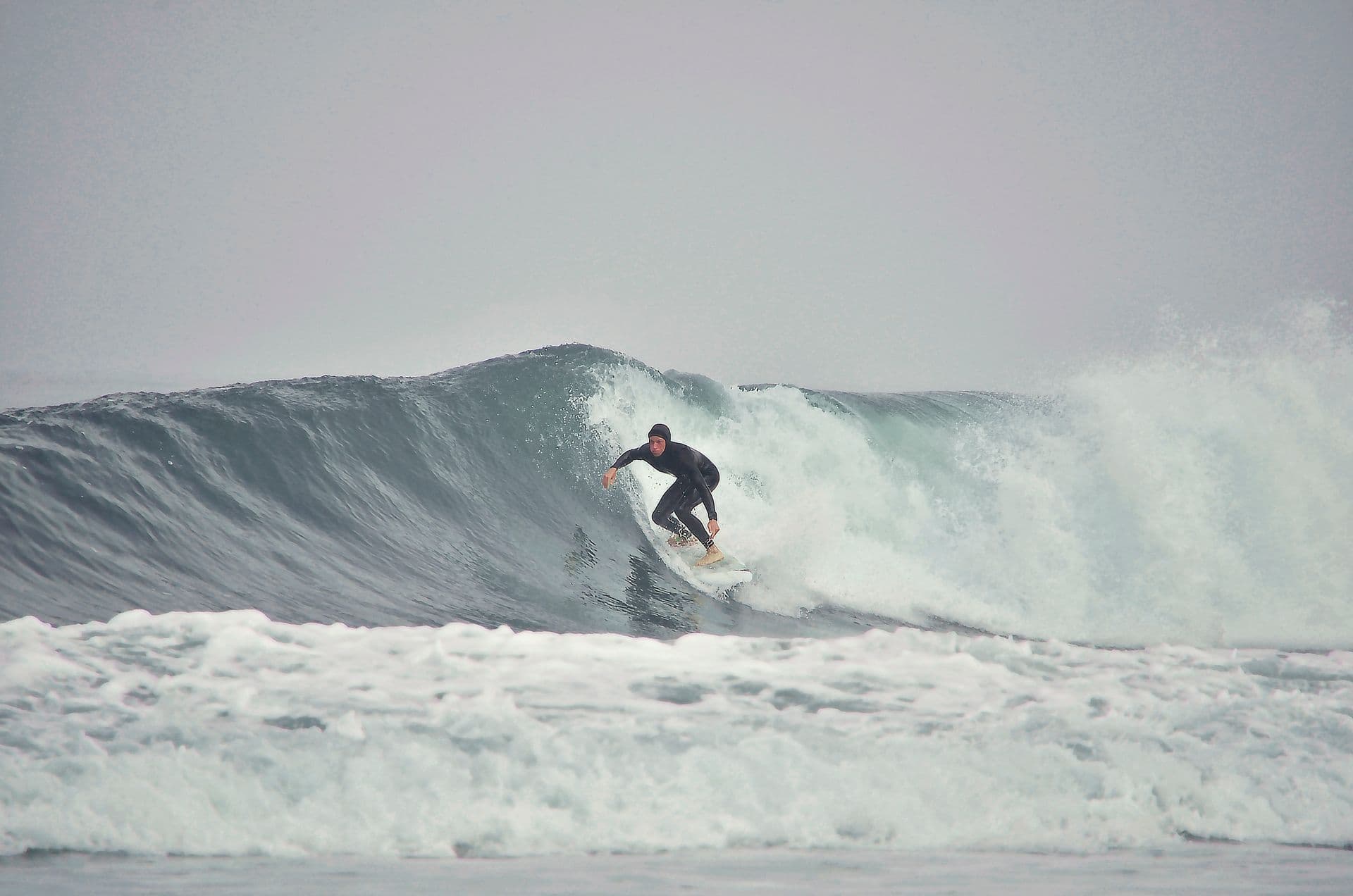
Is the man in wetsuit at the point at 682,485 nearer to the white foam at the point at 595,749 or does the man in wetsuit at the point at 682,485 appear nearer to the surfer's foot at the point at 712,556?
the surfer's foot at the point at 712,556

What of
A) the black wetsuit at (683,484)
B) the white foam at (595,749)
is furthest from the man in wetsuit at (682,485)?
the white foam at (595,749)

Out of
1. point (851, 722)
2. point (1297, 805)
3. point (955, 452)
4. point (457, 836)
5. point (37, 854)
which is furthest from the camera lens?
point (955, 452)

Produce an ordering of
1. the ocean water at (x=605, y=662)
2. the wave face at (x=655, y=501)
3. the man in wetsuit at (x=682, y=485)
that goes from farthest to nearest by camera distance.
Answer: the man in wetsuit at (x=682, y=485)
the wave face at (x=655, y=501)
the ocean water at (x=605, y=662)

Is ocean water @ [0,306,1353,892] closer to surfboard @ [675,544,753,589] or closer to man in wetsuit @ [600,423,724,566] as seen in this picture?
surfboard @ [675,544,753,589]

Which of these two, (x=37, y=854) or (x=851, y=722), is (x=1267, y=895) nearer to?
(x=851, y=722)

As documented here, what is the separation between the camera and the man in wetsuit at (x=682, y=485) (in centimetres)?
898

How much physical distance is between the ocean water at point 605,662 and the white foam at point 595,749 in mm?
17

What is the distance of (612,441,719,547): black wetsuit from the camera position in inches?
356

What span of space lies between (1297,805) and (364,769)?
3802 mm

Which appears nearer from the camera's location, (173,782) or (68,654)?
(173,782)

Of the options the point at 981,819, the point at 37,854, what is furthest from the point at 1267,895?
the point at 37,854

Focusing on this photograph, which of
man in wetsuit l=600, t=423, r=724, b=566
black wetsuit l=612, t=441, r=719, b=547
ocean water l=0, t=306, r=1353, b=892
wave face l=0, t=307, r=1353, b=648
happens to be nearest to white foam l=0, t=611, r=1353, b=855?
ocean water l=0, t=306, r=1353, b=892

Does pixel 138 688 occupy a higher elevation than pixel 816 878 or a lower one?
higher

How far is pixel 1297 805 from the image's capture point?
430 centimetres
